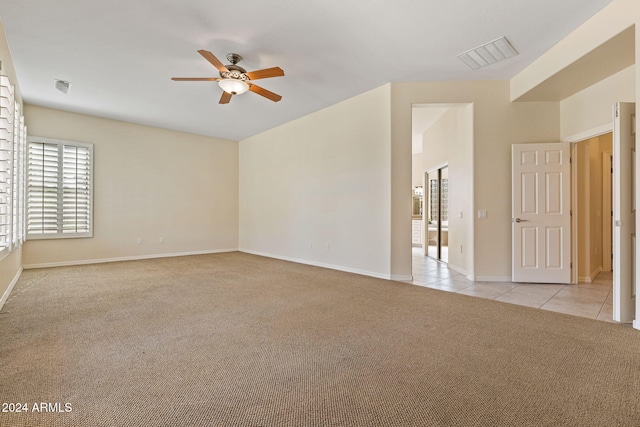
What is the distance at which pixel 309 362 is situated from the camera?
6.64ft

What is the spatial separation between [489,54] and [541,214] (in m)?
2.45

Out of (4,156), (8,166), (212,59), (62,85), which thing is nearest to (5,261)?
(8,166)

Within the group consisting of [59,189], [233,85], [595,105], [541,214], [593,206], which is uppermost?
[233,85]

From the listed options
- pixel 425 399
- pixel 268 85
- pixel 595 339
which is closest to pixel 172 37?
pixel 268 85

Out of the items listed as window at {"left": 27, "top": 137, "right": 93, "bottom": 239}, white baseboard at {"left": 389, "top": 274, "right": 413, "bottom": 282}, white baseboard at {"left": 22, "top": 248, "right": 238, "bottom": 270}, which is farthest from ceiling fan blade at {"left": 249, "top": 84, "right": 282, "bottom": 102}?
white baseboard at {"left": 22, "top": 248, "right": 238, "bottom": 270}

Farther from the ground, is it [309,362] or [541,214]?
[541,214]

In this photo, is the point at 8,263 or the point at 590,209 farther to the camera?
the point at 590,209

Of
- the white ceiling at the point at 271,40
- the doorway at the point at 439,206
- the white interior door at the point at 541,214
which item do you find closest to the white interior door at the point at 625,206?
the white ceiling at the point at 271,40

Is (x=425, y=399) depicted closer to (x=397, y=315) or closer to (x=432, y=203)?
(x=397, y=315)

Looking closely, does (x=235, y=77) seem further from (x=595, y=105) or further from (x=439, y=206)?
(x=439, y=206)

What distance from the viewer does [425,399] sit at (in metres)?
1.62

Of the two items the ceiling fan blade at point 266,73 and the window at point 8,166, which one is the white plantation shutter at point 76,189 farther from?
the ceiling fan blade at point 266,73

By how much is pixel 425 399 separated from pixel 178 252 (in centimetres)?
703

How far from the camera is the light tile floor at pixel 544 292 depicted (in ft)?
10.7
